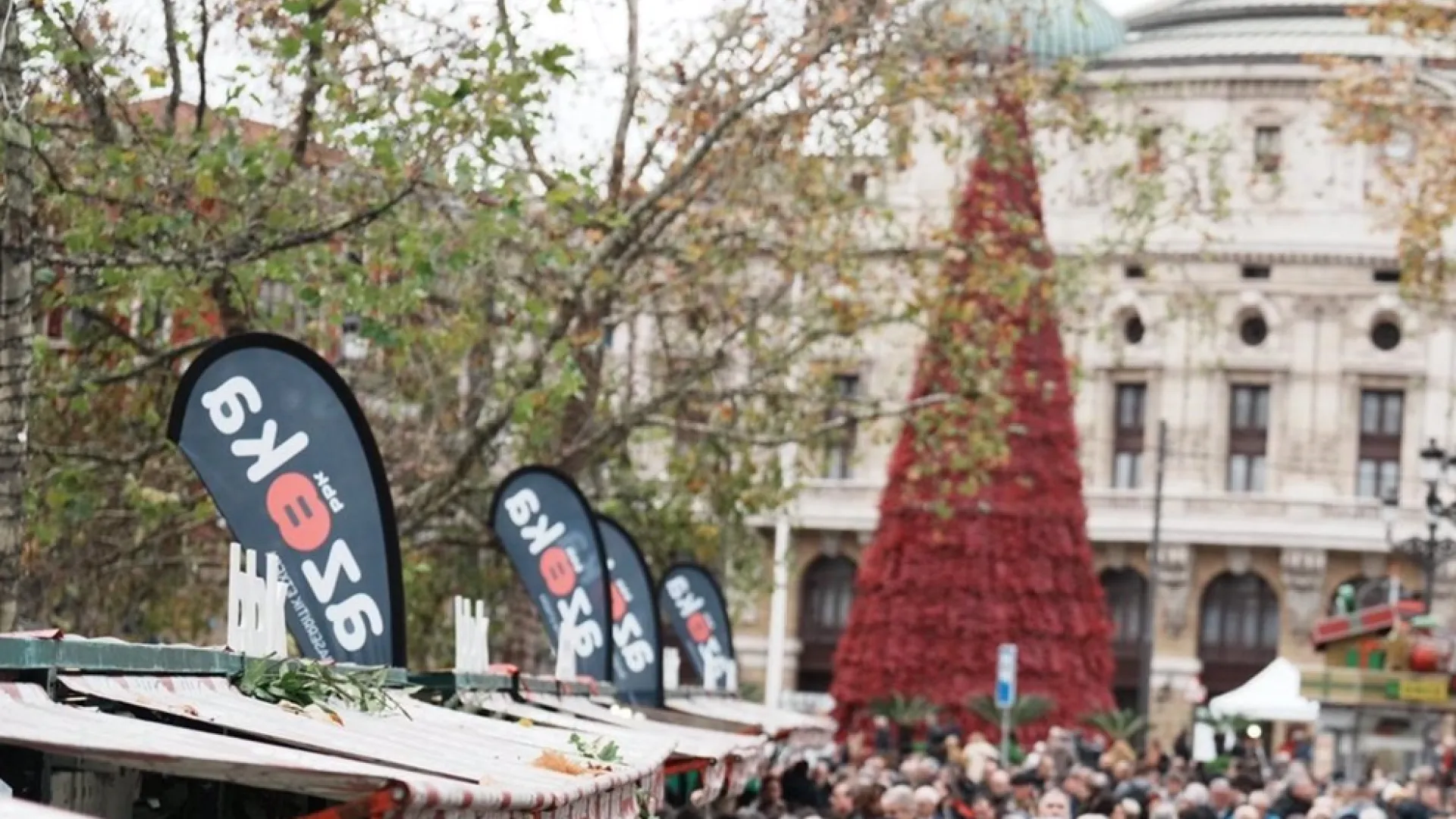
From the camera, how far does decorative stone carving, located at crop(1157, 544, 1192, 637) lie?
8250 cm

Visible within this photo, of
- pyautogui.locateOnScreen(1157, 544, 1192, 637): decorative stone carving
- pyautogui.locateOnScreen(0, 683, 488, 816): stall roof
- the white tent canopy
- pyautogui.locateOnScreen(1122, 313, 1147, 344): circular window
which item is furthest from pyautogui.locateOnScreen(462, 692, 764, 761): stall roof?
pyautogui.locateOnScreen(1122, 313, 1147, 344): circular window

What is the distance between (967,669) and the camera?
197 ft

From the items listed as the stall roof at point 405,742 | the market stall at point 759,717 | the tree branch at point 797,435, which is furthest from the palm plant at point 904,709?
the stall roof at point 405,742

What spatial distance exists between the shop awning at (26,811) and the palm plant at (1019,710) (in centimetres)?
5091

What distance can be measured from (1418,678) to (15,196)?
26.1 metres

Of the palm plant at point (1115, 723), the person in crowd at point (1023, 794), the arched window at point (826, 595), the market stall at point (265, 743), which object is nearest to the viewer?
the market stall at point (265, 743)

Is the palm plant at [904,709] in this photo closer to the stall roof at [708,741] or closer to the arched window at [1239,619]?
the arched window at [1239,619]

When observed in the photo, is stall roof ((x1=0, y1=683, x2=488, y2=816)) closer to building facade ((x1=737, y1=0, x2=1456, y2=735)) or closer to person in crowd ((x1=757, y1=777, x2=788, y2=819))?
person in crowd ((x1=757, y1=777, x2=788, y2=819))

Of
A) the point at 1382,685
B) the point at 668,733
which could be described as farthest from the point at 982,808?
the point at 1382,685

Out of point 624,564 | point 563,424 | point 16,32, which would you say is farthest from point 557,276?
point 16,32

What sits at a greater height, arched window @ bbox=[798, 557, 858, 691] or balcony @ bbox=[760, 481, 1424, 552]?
balcony @ bbox=[760, 481, 1424, 552]

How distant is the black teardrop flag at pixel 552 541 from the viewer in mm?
19672

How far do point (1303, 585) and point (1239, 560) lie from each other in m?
1.80

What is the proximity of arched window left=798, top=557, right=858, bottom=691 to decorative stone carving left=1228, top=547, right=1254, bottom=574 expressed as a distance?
9231 millimetres
